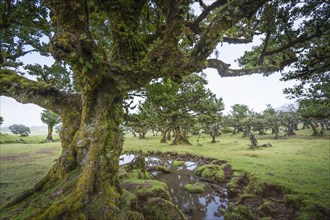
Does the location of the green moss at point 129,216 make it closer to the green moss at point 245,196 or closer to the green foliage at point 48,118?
the green moss at point 245,196

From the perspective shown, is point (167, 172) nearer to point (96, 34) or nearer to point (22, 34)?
point (96, 34)

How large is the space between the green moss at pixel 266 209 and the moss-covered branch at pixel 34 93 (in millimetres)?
9027

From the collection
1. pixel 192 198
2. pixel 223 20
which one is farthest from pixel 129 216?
pixel 223 20

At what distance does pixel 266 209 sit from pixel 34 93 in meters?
11.0

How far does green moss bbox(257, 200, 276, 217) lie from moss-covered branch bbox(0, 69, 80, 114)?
9.03 m

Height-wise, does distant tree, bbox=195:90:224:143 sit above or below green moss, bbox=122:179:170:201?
above

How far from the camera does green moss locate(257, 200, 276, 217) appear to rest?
714cm

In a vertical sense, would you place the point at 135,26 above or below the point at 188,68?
above

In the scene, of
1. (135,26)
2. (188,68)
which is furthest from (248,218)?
(135,26)

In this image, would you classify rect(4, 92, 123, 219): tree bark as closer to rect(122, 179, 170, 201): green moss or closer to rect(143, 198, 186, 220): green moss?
rect(143, 198, 186, 220): green moss

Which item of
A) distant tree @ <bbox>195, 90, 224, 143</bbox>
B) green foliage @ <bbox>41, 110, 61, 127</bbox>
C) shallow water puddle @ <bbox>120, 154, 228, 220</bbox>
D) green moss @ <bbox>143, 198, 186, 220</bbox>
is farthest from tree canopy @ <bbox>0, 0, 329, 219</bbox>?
green foliage @ <bbox>41, 110, 61, 127</bbox>

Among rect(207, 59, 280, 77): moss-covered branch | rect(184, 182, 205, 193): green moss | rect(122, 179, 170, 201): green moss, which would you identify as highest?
rect(207, 59, 280, 77): moss-covered branch

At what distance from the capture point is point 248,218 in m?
6.93

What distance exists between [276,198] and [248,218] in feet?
7.69
